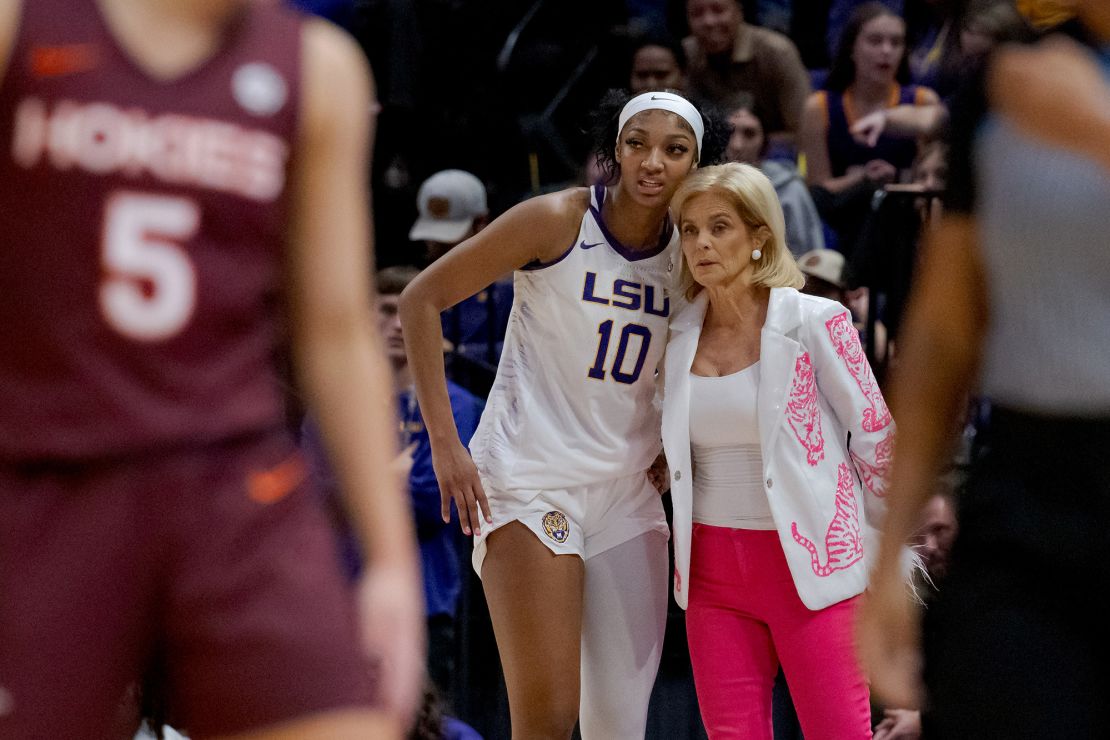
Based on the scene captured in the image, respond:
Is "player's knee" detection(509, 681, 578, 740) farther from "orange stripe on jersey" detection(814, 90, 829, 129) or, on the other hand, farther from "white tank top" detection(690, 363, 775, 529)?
"orange stripe on jersey" detection(814, 90, 829, 129)

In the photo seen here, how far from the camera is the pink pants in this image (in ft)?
12.3

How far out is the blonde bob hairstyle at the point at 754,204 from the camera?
390 centimetres

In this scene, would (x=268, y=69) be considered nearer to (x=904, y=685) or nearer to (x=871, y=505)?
(x=904, y=685)

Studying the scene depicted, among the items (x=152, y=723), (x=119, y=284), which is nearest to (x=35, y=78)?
(x=119, y=284)

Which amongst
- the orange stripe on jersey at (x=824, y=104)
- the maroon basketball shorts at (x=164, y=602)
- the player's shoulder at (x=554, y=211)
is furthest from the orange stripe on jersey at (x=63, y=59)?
the orange stripe on jersey at (x=824, y=104)

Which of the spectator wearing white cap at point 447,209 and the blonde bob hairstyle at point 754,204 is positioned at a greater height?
the blonde bob hairstyle at point 754,204

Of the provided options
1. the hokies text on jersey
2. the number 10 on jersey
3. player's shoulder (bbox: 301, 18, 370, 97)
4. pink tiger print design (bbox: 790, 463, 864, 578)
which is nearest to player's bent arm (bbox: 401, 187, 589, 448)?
the number 10 on jersey

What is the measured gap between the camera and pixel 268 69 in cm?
165

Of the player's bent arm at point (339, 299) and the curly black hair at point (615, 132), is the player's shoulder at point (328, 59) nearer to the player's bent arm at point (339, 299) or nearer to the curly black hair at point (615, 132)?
the player's bent arm at point (339, 299)

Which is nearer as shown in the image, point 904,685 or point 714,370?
point 904,685

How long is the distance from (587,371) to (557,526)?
0.41 meters

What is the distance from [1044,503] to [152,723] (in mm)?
1191

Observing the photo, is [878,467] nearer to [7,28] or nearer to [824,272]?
[824,272]

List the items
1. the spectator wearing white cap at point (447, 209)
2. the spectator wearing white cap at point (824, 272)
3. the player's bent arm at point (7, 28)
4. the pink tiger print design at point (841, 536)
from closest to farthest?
the player's bent arm at point (7, 28) → the pink tiger print design at point (841, 536) → the spectator wearing white cap at point (824, 272) → the spectator wearing white cap at point (447, 209)
